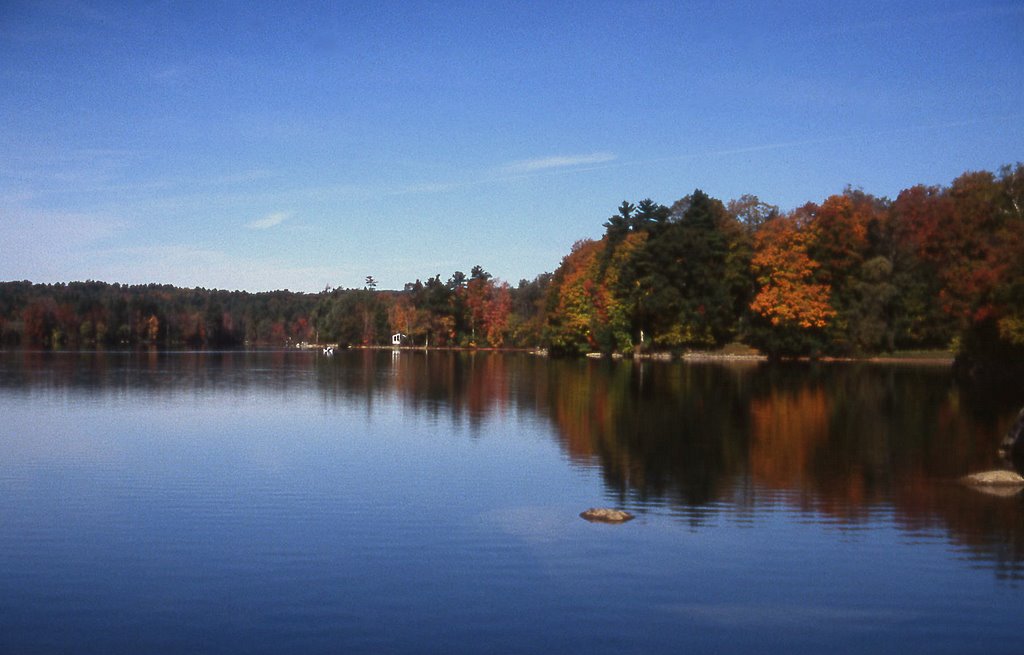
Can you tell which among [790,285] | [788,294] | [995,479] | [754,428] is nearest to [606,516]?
[995,479]

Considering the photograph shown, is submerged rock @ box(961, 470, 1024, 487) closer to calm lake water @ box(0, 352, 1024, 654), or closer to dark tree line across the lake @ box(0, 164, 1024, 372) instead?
calm lake water @ box(0, 352, 1024, 654)

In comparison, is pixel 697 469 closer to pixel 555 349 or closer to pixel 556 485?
pixel 556 485

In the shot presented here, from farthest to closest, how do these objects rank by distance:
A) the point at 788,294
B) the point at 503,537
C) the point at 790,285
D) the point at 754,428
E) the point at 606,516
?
the point at 790,285, the point at 788,294, the point at 754,428, the point at 606,516, the point at 503,537

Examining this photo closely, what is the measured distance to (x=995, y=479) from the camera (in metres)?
13.8

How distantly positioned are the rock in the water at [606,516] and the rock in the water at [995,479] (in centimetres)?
658

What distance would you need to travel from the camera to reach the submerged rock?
13759 millimetres

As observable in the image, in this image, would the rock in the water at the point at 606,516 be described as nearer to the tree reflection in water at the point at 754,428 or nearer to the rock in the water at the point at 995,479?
the tree reflection in water at the point at 754,428

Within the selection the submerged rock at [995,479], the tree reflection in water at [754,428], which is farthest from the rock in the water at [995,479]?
the tree reflection in water at [754,428]

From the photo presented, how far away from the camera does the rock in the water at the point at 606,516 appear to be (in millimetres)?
11234

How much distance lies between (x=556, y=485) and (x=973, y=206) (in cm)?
4447

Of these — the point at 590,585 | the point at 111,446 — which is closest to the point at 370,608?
the point at 590,585

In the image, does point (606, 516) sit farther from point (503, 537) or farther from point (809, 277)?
point (809, 277)

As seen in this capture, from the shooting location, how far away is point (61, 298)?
12912 centimetres

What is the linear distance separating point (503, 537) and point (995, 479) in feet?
29.0
